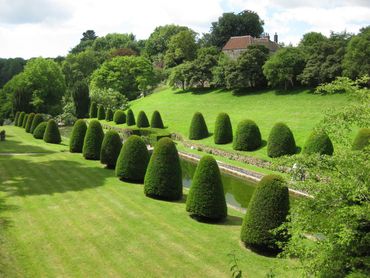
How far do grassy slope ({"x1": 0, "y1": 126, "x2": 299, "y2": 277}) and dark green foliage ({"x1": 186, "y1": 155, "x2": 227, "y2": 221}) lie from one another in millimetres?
437

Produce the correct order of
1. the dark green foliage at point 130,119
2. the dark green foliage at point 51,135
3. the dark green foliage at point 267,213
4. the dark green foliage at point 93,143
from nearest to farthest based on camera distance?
the dark green foliage at point 267,213
the dark green foliage at point 93,143
the dark green foliage at point 51,135
the dark green foliage at point 130,119

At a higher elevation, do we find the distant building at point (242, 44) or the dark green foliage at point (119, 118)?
the distant building at point (242, 44)

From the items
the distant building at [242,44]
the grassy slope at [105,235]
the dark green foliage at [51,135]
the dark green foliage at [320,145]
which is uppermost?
the distant building at [242,44]

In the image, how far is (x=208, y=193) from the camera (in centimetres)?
1334

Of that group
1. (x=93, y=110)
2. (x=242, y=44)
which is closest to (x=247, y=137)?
(x=93, y=110)

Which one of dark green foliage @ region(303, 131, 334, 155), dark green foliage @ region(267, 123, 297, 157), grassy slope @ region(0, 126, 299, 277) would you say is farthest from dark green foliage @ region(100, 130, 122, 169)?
dark green foliage @ region(303, 131, 334, 155)

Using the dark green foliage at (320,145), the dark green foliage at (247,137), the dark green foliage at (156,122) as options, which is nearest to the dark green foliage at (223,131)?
→ the dark green foliage at (247,137)

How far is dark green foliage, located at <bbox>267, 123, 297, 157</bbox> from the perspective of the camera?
25.9 meters

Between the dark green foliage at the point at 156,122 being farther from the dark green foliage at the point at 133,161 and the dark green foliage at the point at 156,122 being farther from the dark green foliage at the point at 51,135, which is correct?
the dark green foliage at the point at 133,161

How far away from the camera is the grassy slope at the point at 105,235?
9797 millimetres

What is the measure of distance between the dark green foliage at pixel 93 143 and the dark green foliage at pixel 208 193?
11.0 m

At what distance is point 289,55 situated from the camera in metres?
42.4

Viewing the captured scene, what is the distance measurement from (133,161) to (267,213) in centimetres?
886

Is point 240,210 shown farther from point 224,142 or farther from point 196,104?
point 196,104
